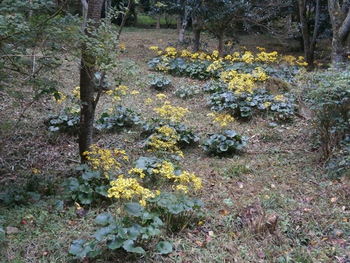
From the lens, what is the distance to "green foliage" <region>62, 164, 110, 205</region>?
3.52 meters

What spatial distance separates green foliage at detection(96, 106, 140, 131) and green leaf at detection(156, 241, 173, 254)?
130 inches

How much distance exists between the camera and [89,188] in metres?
3.59

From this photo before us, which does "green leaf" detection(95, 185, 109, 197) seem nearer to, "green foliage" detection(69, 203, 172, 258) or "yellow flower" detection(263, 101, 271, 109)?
"green foliage" detection(69, 203, 172, 258)

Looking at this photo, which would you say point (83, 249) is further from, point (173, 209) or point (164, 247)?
point (173, 209)

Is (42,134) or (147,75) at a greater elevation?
(147,75)

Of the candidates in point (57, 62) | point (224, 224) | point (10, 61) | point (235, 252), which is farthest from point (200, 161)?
point (10, 61)

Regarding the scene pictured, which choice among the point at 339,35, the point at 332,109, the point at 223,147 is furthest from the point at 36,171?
the point at 339,35

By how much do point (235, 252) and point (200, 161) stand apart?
6.88ft

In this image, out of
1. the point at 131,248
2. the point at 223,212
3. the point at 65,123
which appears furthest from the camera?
the point at 65,123

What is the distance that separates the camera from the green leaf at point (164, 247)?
2619 mm

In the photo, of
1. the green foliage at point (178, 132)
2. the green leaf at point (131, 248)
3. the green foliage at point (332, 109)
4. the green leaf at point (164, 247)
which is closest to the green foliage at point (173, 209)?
the green leaf at point (164, 247)

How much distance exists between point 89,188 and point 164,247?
130 cm

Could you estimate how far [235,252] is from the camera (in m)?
2.80

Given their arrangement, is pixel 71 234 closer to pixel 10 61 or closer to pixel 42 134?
pixel 10 61
